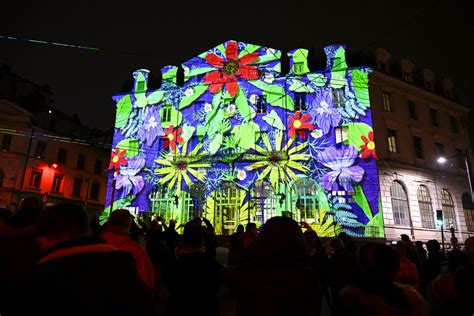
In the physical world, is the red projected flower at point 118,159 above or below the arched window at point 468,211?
above

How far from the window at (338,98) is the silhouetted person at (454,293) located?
19.7 metres

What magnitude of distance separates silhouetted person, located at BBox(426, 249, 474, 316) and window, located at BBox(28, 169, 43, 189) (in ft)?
118

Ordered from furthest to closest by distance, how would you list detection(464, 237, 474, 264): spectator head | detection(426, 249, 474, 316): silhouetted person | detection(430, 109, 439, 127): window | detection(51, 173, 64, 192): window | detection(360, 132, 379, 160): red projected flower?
detection(51, 173, 64, 192): window
detection(430, 109, 439, 127): window
detection(360, 132, 379, 160): red projected flower
detection(464, 237, 474, 264): spectator head
detection(426, 249, 474, 316): silhouetted person

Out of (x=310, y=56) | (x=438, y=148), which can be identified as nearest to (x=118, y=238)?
(x=310, y=56)

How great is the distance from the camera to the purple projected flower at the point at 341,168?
20672 mm

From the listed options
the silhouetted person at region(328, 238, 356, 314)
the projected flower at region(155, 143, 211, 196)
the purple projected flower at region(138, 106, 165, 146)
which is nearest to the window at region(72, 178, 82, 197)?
the purple projected flower at region(138, 106, 165, 146)

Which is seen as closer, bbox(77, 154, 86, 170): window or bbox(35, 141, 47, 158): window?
bbox(35, 141, 47, 158): window

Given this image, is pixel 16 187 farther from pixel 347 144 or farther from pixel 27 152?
pixel 347 144

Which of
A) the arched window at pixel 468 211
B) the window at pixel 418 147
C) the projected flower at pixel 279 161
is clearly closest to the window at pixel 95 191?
the projected flower at pixel 279 161

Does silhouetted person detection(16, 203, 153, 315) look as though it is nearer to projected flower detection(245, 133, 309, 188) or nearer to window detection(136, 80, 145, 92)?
projected flower detection(245, 133, 309, 188)

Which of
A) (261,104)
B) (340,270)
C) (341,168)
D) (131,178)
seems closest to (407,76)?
(341,168)

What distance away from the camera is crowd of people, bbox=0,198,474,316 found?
1.77m

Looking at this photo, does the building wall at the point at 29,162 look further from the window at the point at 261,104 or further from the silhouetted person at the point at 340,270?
the silhouetted person at the point at 340,270

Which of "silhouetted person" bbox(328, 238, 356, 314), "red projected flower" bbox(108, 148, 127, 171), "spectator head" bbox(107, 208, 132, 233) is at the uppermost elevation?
"red projected flower" bbox(108, 148, 127, 171)
